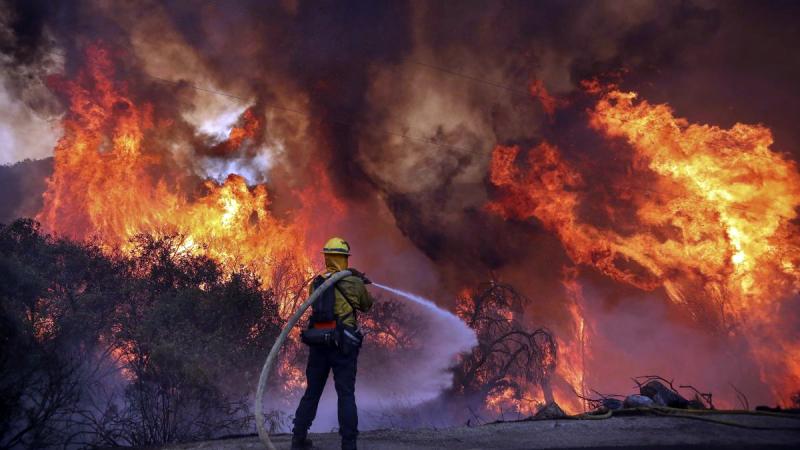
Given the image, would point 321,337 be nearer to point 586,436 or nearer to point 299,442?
point 299,442

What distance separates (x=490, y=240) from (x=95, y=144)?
17.8m

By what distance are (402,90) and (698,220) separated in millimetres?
14494

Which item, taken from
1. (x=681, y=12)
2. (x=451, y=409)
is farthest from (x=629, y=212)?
(x=451, y=409)

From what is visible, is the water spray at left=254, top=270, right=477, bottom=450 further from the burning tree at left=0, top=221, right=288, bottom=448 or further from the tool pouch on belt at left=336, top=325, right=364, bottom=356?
the burning tree at left=0, top=221, right=288, bottom=448

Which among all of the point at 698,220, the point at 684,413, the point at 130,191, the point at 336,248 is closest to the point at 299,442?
the point at 336,248

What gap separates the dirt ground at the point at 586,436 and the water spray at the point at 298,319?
1.99ft

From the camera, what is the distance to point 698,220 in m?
17.2

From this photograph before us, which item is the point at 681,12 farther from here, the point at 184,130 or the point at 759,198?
the point at 184,130

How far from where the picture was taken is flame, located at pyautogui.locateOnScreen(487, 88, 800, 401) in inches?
613

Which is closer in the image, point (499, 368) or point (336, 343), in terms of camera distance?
point (336, 343)

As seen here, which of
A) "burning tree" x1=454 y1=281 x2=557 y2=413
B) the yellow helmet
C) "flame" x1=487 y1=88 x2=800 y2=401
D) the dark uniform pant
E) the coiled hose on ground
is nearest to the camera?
the dark uniform pant

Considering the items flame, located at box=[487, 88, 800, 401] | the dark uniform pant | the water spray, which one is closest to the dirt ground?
the dark uniform pant

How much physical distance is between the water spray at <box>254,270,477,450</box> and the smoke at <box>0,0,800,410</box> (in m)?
4.05

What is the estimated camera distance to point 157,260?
13.7 m
